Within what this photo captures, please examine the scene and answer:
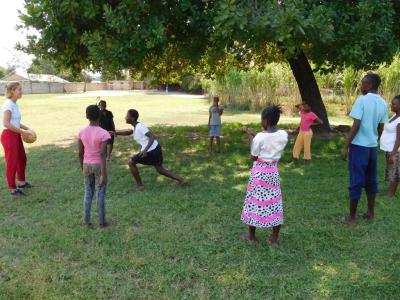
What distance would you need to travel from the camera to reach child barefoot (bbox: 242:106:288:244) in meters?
4.24

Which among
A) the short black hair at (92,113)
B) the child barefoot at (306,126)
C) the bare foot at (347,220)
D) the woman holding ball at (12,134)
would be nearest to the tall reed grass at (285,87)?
the child barefoot at (306,126)

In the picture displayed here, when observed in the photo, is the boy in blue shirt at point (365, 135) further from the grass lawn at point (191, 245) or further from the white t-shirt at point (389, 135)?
the white t-shirt at point (389, 135)

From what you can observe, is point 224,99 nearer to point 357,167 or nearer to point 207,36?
point 207,36

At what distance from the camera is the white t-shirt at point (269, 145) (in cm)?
424

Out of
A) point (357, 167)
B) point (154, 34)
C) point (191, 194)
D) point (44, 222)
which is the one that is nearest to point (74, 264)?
point (44, 222)

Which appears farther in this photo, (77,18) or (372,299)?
(77,18)

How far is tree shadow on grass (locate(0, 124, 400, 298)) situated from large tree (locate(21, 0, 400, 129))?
2.33 meters

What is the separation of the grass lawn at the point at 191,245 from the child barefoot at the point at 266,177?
0.37m

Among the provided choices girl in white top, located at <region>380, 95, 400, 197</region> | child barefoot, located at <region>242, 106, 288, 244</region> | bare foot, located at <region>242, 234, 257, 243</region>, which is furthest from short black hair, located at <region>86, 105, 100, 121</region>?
girl in white top, located at <region>380, 95, 400, 197</region>

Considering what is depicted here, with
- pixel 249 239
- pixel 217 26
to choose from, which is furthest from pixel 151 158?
pixel 249 239

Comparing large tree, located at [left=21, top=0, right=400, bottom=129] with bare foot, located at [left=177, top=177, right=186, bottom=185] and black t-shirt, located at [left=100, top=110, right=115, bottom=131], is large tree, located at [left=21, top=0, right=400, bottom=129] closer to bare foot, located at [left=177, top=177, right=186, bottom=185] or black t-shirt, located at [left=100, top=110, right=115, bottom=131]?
black t-shirt, located at [left=100, top=110, right=115, bottom=131]

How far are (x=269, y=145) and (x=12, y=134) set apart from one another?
427 cm

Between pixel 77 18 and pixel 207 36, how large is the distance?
2559 mm

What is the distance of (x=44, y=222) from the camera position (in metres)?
5.30
